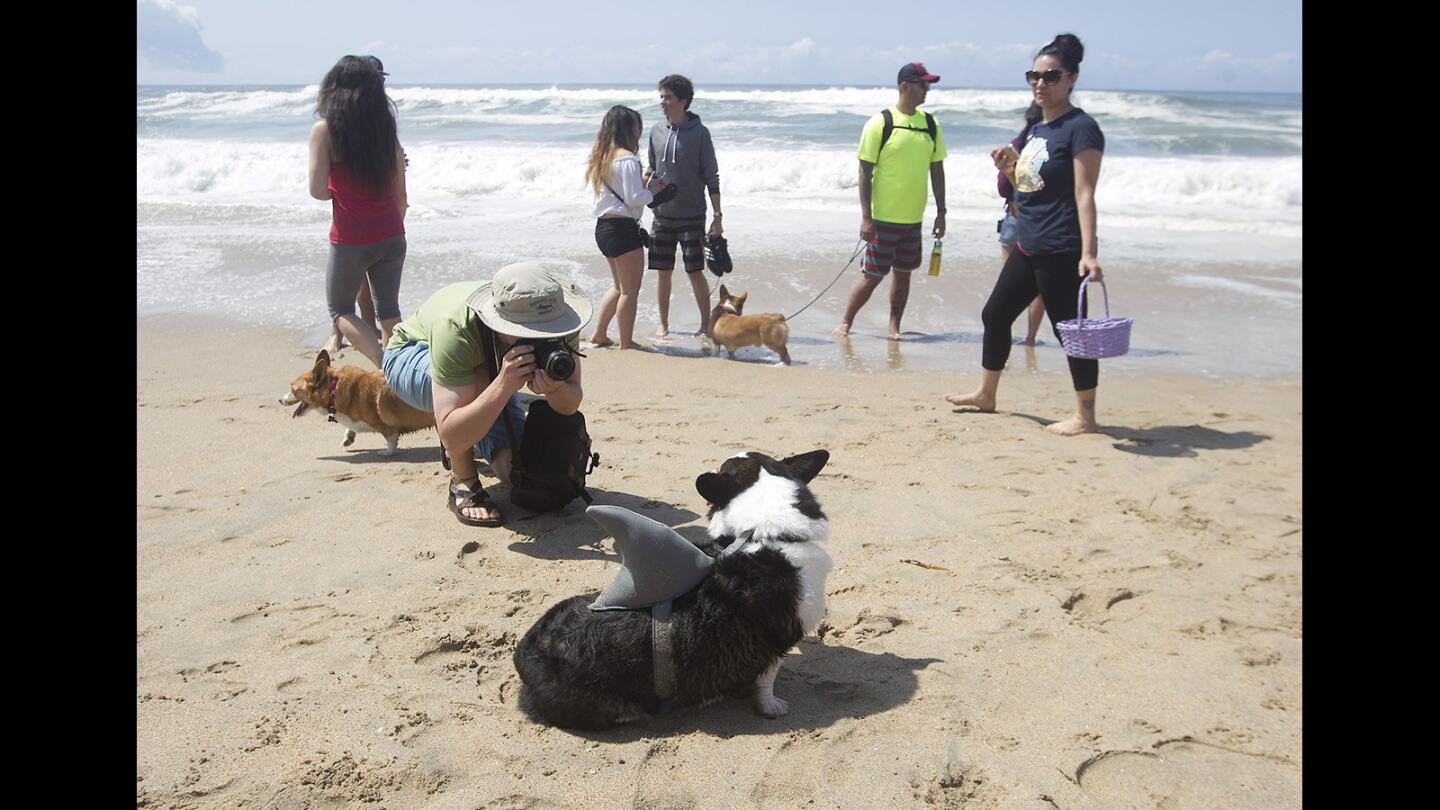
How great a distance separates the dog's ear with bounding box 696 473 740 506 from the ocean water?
15.2 feet

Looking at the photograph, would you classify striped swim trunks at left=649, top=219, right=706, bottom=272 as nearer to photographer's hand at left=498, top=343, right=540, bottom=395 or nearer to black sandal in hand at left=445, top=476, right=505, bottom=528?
black sandal in hand at left=445, top=476, right=505, bottom=528

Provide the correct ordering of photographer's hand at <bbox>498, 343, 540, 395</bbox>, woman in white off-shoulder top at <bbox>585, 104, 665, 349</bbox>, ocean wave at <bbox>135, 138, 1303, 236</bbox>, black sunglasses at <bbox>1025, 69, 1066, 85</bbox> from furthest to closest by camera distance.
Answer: ocean wave at <bbox>135, 138, 1303, 236</bbox> < woman in white off-shoulder top at <bbox>585, 104, 665, 349</bbox> < black sunglasses at <bbox>1025, 69, 1066, 85</bbox> < photographer's hand at <bbox>498, 343, 540, 395</bbox>

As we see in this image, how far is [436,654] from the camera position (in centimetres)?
323

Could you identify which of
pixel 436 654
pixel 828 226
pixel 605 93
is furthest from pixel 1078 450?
pixel 605 93

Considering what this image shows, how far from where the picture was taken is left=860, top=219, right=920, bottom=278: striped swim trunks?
25.6 ft

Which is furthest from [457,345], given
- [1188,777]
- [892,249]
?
Result: [892,249]

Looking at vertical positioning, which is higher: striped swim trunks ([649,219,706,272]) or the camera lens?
striped swim trunks ([649,219,706,272])

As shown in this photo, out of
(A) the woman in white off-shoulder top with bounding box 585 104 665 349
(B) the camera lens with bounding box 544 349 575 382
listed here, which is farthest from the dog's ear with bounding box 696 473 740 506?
(A) the woman in white off-shoulder top with bounding box 585 104 665 349

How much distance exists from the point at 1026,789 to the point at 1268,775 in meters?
0.67

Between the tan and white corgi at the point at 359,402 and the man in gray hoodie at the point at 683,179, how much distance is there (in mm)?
3178

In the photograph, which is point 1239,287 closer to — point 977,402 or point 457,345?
point 977,402

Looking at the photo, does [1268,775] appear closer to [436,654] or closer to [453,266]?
[436,654]

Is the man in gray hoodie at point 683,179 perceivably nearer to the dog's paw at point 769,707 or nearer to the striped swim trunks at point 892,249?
the striped swim trunks at point 892,249

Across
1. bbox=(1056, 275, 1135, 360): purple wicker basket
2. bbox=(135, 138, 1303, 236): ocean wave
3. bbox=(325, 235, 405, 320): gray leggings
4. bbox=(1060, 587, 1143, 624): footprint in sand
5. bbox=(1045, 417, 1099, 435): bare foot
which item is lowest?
bbox=(1060, 587, 1143, 624): footprint in sand
